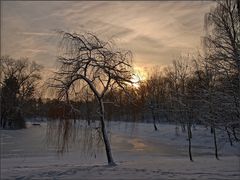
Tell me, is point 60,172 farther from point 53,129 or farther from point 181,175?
point 181,175

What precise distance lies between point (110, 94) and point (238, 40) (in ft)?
25.5

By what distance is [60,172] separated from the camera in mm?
16344

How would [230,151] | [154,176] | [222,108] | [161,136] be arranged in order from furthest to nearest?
[161,136]
[230,151]
[154,176]
[222,108]

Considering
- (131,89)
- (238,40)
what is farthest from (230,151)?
(238,40)

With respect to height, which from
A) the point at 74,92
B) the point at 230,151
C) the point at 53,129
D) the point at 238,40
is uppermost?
the point at 238,40

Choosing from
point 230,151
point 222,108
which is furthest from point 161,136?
point 222,108

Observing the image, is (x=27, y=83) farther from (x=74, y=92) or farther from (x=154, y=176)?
(x=154, y=176)

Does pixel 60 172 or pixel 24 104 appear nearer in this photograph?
pixel 60 172

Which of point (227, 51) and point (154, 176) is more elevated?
point (227, 51)

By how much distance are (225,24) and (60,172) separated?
8989 mm

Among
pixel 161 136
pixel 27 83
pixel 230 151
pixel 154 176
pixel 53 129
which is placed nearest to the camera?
pixel 154 176

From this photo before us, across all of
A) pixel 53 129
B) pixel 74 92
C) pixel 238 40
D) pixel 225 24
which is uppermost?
pixel 225 24

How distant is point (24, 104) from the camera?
65250mm

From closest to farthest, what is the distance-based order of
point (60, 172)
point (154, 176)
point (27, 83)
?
point (154, 176) → point (60, 172) → point (27, 83)
